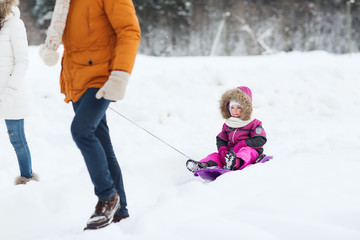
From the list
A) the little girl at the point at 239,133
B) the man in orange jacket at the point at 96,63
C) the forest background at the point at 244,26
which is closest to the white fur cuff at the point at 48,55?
the man in orange jacket at the point at 96,63

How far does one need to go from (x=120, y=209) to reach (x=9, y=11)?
1.85 meters

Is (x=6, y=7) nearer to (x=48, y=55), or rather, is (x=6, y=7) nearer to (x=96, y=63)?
(x=48, y=55)

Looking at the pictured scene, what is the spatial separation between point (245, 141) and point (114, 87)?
222cm

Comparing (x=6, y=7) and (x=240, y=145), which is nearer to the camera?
(x=6, y=7)

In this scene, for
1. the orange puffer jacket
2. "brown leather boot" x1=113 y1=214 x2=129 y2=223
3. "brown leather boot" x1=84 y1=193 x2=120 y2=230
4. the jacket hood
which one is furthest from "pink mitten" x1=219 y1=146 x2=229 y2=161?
the orange puffer jacket

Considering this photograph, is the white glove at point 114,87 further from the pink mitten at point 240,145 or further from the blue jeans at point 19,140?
the pink mitten at point 240,145

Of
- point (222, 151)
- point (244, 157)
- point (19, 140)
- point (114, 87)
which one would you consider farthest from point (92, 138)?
point (222, 151)

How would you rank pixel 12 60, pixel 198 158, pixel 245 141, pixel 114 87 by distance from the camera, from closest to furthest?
pixel 114 87, pixel 12 60, pixel 245 141, pixel 198 158

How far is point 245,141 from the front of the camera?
11.7 ft

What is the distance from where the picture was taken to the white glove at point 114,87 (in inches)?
64.1

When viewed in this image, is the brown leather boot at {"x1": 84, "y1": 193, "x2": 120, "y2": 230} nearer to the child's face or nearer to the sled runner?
the sled runner

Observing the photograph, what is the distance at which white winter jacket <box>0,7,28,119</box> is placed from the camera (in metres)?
2.71

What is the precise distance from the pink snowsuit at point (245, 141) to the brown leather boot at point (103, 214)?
1.73 metres

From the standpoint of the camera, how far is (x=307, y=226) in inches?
63.8
